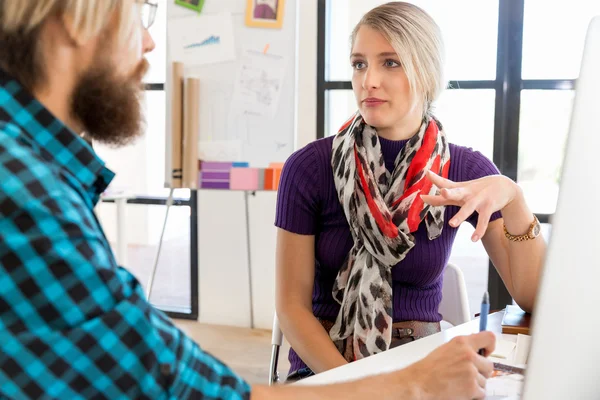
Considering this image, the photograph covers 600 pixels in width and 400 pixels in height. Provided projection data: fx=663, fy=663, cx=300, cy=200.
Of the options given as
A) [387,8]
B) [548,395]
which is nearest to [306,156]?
[387,8]

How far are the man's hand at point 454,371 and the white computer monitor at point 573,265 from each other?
14.1 inches

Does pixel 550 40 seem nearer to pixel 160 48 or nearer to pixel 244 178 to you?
pixel 244 178

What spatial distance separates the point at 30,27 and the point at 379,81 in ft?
3.38

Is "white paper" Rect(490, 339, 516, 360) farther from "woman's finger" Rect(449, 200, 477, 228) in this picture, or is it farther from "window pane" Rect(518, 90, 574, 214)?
"window pane" Rect(518, 90, 574, 214)

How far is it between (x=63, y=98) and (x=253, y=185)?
100 inches

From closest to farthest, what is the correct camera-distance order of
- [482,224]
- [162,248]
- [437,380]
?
Result: [437,380] < [482,224] < [162,248]

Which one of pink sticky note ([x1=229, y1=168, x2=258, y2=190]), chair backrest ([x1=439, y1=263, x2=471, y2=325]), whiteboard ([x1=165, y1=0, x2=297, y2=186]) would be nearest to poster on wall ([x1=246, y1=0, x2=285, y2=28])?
whiteboard ([x1=165, y1=0, x2=297, y2=186])

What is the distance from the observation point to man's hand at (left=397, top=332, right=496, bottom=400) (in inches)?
35.4

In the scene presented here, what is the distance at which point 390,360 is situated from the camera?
1232 mm

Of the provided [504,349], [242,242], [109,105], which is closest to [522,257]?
[504,349]

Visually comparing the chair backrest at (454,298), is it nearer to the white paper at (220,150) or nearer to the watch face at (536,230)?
the watch face at (536,230)

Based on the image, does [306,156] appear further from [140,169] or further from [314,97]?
[140,169]

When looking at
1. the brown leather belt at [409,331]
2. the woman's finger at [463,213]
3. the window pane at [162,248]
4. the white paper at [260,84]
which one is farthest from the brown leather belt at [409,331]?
the window pane at [162,248]

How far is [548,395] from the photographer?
0.52 meters
